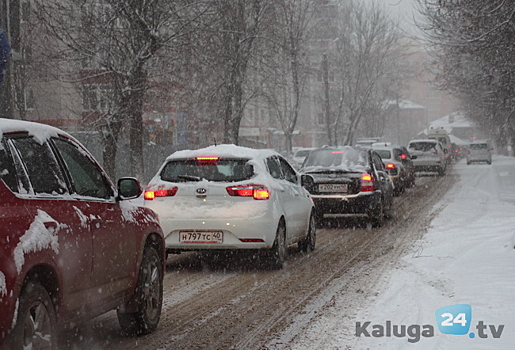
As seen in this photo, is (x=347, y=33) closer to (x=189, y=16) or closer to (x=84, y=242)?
(x=189, y=16)

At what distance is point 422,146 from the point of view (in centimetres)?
3891

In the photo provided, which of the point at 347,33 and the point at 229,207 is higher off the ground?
the point at 347,33

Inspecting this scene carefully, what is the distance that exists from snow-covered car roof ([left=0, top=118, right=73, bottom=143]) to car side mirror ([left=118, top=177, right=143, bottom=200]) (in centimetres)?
74

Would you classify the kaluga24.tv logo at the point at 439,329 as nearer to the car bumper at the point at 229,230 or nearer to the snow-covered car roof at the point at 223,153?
the car bumper at the point at 229,230

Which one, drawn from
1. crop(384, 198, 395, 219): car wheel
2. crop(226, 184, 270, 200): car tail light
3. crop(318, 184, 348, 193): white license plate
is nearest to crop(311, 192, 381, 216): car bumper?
crop(318, 184, 348, 193): white license plate

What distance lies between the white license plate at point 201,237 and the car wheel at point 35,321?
510 centimetres

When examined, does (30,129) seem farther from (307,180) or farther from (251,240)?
(307,180)

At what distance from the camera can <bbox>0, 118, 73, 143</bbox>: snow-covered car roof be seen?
14.7ft

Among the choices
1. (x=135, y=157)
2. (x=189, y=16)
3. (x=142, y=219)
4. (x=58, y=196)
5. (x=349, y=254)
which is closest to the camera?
(x=58, y=196)

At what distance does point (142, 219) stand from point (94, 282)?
3.73 feet

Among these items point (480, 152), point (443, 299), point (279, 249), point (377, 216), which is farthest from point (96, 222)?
point (480, 152)

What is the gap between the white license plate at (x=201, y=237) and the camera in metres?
9.55

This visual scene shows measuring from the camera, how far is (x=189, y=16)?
863 inches

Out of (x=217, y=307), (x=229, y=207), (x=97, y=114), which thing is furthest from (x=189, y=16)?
(x=217, y=307)
